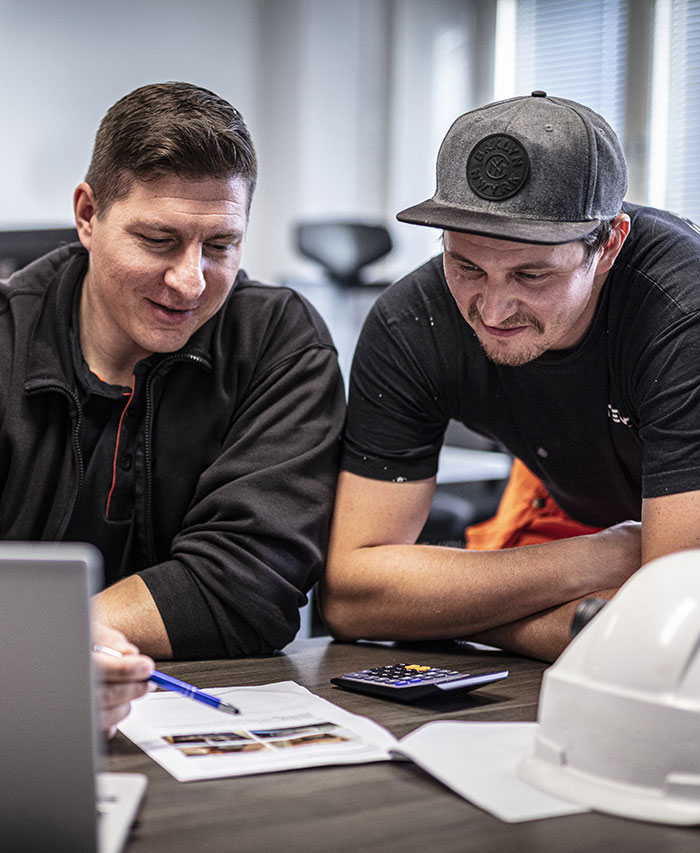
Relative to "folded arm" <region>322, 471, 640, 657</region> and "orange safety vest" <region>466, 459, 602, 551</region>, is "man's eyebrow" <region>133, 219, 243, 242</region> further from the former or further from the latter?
"orange safety vest" <region>466, 459, 602, 551</region>

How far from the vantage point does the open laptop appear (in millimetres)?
648

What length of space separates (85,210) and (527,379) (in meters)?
0.65

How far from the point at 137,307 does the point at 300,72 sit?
3.36 metres

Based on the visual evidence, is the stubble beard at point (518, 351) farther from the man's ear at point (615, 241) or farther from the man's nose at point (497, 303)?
the man's ear at point (615, 241)

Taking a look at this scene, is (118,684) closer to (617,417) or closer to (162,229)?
(162,229)

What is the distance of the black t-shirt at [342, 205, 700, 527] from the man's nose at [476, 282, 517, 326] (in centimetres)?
16

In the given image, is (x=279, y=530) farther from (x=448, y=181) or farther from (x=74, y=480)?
(x=448, y=181)

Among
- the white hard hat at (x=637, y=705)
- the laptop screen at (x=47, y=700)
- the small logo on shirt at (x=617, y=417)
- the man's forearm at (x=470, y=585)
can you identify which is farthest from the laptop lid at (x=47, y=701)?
the small logo on shirt at (x=617, y=417)

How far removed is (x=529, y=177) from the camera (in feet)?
4.01

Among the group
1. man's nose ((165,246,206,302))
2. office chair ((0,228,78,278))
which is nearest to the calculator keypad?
man's nose ((165,246,206,302))

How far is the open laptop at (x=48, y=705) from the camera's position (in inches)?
25.5

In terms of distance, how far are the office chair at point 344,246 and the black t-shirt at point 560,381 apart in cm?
231

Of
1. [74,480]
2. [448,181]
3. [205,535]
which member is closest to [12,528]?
[74,480]

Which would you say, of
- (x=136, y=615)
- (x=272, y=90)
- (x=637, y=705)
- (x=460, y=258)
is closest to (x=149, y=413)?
(x=136, y=615)
